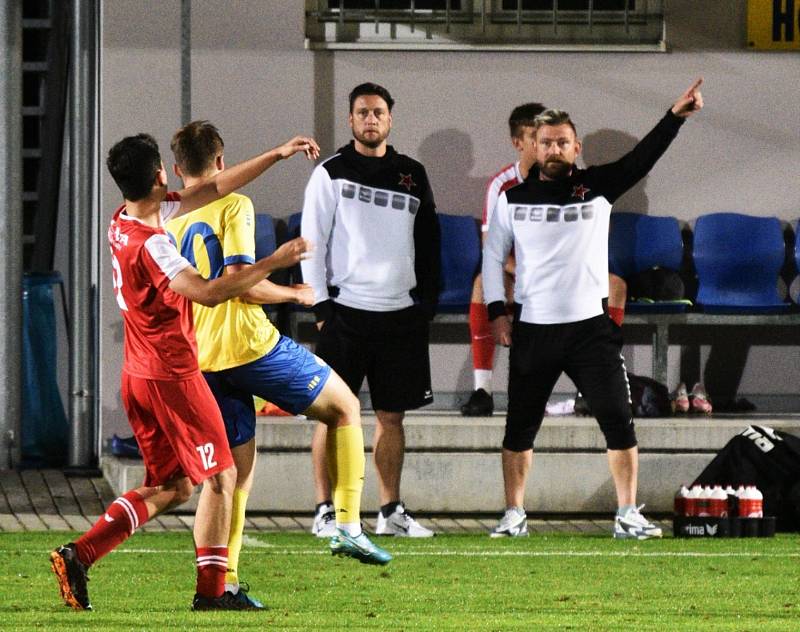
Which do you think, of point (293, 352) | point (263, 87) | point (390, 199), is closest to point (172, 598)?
point (293, 352)

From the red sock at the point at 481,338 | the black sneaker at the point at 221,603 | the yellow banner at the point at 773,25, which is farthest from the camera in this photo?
the yellow banner at the point at 773,25

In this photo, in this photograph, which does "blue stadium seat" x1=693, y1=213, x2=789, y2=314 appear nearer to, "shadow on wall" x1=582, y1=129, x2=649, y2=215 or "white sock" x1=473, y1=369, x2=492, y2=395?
"shadow on wall" x1=582, y1=129, x2=649, y2=215

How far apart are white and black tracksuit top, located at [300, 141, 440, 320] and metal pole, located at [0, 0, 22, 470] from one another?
3.00 meters

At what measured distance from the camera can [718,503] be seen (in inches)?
381

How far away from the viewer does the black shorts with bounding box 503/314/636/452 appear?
9.44 meters

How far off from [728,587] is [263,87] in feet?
19.2

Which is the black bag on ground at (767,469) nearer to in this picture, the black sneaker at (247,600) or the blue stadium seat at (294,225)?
the blue stadium seat at (294,225)

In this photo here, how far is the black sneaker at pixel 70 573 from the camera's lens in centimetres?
663

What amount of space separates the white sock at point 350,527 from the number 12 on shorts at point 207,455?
1.17 metres

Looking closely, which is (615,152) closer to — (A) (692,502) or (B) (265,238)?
(B) (265,238)

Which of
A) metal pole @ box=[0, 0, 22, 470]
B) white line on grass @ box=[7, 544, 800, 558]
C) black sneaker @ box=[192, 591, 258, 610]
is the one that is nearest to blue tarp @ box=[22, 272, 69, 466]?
metal pole @ box=[0, 0, 22, 470]

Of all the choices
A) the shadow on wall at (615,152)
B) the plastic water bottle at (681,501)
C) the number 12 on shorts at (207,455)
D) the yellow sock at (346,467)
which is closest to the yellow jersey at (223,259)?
the yellow sock at (346,467)

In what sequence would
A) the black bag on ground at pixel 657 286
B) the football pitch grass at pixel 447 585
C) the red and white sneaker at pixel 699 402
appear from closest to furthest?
the football pitch grass at pixel 447 585 < the red and white sneaker at pixel 699 402 < the black bag on ground at pixel 657 286

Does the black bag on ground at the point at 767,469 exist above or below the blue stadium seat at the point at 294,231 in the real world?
below
